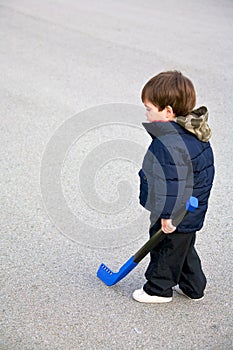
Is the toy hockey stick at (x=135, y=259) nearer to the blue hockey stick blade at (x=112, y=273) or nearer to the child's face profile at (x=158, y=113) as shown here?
the blue hockey stick blade at (x=112, y=273)

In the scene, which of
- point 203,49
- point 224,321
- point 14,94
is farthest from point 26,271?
point 203,49

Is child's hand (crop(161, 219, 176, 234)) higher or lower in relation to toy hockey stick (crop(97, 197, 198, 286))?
higher

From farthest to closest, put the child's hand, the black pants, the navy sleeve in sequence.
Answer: the black pants → the child's hand → the navy sleeve

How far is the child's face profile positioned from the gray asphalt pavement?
981mm

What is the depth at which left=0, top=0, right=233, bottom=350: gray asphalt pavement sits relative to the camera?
9.32 feet

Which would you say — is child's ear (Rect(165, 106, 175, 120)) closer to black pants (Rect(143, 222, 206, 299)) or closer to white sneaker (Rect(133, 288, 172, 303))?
black pants (Rect(143, 222, 206, 299))

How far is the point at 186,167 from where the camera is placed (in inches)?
99.7

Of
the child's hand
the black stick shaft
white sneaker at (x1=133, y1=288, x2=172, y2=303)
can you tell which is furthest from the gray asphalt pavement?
the child's hand

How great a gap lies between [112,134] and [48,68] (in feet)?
5.44

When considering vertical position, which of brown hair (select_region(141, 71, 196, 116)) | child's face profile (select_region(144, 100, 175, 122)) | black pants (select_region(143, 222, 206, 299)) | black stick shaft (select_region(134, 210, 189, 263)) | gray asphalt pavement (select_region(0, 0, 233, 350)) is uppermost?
brown hair (select_region(141, 71, 196, 116))

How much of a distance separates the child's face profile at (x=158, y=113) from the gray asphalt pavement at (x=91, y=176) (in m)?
0.98

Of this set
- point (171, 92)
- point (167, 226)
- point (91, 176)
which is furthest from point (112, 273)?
point (91, 176)

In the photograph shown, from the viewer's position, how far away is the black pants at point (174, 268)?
2.77 meters

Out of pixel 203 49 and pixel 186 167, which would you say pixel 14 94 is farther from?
pixel 186 167
